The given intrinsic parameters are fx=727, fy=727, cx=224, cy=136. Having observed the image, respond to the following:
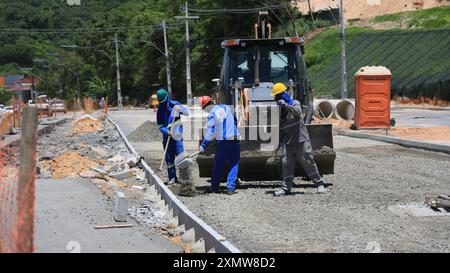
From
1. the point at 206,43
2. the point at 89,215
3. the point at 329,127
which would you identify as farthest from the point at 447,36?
the point at 89,215

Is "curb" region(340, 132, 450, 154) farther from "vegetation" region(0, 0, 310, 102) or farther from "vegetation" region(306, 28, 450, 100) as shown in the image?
"vegetation" region(0, 0, 310, 102)

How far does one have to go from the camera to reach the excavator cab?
1310 centimetres

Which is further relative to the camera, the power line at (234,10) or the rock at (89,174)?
the power line at (234,10)

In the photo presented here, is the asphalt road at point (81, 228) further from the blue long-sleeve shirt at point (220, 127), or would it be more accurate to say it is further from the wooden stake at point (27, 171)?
the wooden stake at point (27, 171)

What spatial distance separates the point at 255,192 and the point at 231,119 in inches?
52.2

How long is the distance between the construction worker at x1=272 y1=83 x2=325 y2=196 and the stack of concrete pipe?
66.5 ft

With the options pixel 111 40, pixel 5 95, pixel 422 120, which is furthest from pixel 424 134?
pixel 111 40

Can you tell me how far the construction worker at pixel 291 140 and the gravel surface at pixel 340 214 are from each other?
15.3 inches

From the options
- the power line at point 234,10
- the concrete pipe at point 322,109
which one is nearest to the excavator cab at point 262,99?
the concrete pipe at point 322,109

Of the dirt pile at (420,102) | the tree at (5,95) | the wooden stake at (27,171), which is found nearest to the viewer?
the wooden stake at (27,171)

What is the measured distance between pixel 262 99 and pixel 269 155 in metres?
1.32

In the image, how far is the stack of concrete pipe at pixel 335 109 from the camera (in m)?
32.2

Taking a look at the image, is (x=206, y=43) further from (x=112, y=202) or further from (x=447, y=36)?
(x=112, y=202)

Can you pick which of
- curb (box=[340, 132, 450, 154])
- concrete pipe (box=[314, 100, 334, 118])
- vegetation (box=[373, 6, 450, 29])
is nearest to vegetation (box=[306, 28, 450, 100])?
vegetation (box=[373, 6, 450, 29])
